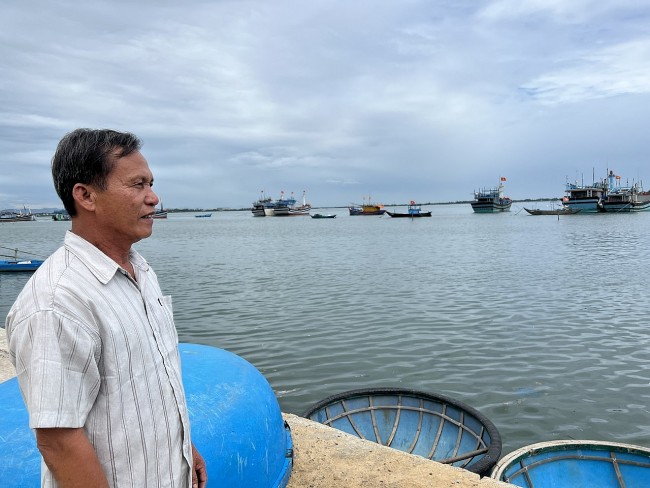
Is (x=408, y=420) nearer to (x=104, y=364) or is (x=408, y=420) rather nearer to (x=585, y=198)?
(x=104, y=364)

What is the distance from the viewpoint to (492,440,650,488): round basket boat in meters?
4.95

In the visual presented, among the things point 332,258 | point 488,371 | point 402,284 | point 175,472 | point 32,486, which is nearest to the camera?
point 175,472

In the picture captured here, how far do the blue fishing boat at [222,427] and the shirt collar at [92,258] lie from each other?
5.20 ft

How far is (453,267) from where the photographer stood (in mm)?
24031

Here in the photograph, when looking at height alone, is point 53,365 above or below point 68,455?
above

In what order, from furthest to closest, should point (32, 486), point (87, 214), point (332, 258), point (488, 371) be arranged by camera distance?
point (332, 258)
point (488, 371)
point (32, 486)
point (87, 214)

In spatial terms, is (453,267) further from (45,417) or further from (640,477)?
(45,417)

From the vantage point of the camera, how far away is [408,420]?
Result: 6293 millimetres

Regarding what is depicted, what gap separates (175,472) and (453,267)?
23312 millimetres

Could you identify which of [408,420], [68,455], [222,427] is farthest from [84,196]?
[408,420]

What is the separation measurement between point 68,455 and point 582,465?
5440 mm

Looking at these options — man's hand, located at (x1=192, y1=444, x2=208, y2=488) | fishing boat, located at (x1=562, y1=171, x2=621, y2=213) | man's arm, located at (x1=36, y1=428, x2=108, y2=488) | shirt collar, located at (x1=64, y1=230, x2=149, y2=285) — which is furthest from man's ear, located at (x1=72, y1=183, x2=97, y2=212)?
fishing boat, located at (x1=562, y1=171, x2=621, y2=213)

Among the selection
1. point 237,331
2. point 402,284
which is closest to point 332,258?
point 402,284

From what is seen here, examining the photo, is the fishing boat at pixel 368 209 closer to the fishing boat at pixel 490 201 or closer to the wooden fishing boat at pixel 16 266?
the fishing boat at pixel 490 201
